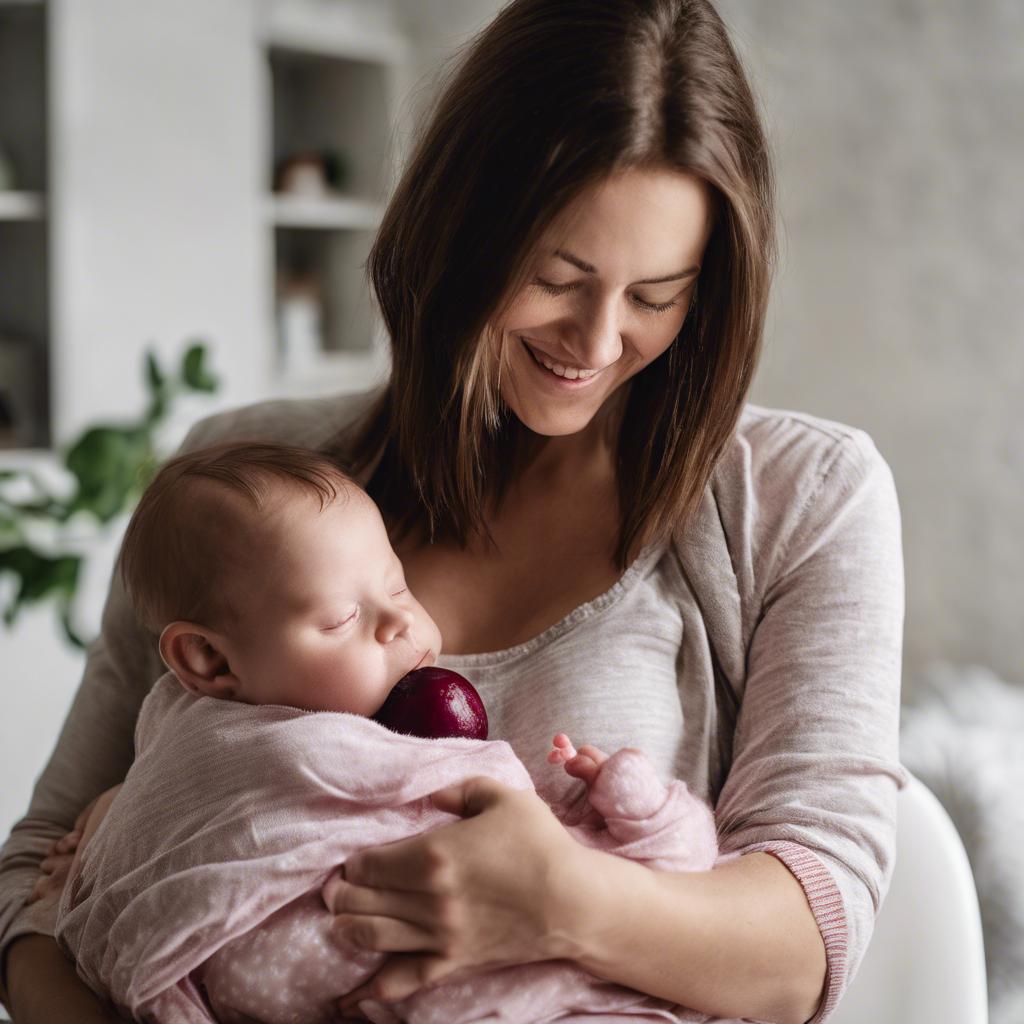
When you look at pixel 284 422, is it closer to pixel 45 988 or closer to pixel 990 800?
pixel 45 988

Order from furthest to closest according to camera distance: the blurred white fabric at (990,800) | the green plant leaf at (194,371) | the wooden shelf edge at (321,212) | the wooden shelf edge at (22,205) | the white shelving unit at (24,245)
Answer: the wooden shelf edge at (321,212)
the white shelving unit at (24,245)
the wooden shelf edge at (22,205)
the green plant leaf at (194,371)
the blurred white fabric at (990,800)

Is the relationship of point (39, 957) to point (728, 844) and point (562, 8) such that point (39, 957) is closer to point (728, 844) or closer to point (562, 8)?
point (728, 844)

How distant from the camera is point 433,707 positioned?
3.70 ft

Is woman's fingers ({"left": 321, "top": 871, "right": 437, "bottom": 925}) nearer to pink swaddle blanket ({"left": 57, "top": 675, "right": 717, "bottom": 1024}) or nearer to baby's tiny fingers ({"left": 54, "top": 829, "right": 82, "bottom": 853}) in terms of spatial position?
pink swaddle blanket ({"left": 57, "top": 675, "right": 717, "bottom": 1024})

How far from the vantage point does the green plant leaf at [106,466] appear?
2.74 m

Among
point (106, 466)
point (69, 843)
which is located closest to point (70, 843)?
point (69, 843)

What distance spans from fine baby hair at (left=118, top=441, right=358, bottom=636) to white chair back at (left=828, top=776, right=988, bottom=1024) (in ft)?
→ 2.44

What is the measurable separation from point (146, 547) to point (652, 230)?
1.84ft

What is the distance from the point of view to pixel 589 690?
125cm

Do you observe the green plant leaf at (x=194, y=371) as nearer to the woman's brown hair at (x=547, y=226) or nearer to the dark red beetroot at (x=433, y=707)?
the woman's brown hair at (x=547, y=226)

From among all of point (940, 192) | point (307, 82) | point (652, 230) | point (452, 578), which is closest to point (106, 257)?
point (307, 82)

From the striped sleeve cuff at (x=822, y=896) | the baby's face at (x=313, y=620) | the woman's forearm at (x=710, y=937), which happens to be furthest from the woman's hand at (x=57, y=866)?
the striped sleeve cuff at (x=822, y=896)

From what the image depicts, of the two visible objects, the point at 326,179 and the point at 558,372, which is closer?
the point at 558,372

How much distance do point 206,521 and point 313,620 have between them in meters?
0.14
